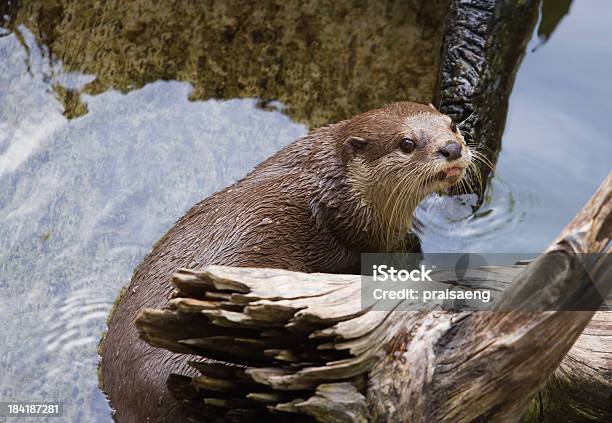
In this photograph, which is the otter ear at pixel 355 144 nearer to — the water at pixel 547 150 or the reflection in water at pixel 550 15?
the water at pixel 547 150

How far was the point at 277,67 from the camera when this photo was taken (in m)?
5.14

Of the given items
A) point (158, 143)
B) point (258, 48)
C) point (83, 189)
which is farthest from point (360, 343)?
point (258, 48)

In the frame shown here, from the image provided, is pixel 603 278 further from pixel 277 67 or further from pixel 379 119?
pixel 277 67

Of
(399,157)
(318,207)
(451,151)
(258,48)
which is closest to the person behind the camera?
(451,151)

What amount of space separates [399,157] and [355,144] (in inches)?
7.9

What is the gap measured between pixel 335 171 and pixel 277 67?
137cm

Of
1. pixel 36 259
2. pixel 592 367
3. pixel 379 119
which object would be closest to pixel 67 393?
pixel 36 259

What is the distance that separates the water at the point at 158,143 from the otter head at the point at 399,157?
0.68 meters

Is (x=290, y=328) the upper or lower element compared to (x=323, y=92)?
upper

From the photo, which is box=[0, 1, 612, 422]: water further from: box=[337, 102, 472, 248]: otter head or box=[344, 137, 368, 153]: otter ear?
box=[344, 137, 368, 153]: otter ear

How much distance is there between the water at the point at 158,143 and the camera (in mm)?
4301

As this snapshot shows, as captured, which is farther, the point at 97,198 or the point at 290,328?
the point at 97,198

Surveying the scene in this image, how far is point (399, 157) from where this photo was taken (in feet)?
12.7

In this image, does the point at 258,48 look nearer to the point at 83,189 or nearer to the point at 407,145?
the point at 83,189
